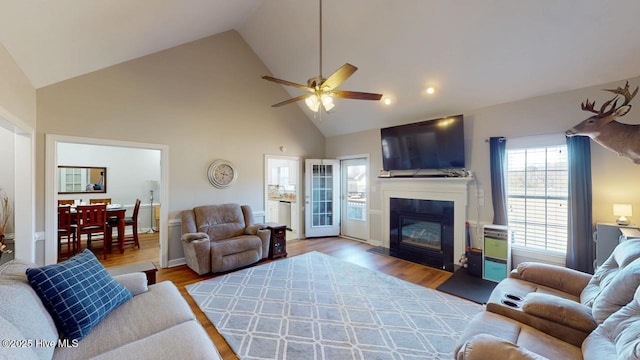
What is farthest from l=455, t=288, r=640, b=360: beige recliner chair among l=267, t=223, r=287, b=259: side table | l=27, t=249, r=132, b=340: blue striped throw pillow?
l=267, t=223, r=287, b=259: side table

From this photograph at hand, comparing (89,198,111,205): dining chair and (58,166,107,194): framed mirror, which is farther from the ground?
(58,166,107,194): framed mirror

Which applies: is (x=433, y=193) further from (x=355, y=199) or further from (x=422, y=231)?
(x=355, y=199)

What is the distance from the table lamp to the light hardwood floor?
1994mm

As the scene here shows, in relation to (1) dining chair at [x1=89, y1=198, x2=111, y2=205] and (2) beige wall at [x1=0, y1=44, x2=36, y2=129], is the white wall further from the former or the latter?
(2) beige wall at [x1=0, y1=44, x2=36, y2=129]

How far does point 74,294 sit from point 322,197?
4837 mm

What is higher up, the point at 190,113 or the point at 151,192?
the point at 190,113

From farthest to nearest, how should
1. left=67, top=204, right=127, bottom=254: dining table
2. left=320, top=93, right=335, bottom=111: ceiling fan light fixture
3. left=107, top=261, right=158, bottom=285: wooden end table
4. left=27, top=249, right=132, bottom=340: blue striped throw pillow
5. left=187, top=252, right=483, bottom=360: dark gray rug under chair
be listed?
left=67, top=204, right=127, bottom=254: dining table < left=320, top=93, right=335, bottom=111: ceiling fan light fixture < left=107, top=261, right=158, bottom=285: wooden end table < left=187, top=252, right=483, bottom=360: dark gray rug under chair < left=27, top=249, right=132, bottom=340: blue striped throw pillow

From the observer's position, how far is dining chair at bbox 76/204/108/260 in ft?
14.5

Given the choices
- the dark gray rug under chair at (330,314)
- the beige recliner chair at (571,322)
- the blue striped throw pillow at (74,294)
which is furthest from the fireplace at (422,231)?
the blue striped throw pillow at (74,294)

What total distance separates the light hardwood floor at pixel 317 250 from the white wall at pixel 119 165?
1354 mm

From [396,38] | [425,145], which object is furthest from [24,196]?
[425,145]

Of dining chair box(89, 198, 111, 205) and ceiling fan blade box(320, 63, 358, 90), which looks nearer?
ceiling fan blade box(320, 63, 358, 90)

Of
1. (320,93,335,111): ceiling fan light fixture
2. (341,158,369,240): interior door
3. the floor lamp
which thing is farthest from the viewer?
the floor lamp

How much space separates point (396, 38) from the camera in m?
3.46
